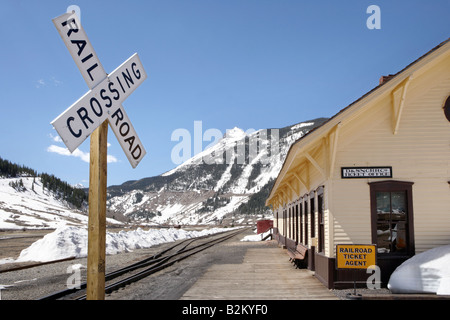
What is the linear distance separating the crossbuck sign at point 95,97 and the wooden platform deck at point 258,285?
7.07 m

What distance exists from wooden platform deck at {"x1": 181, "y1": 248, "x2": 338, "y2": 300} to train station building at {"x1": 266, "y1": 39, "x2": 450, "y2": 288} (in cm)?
90

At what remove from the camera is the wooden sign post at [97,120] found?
3.08 metres

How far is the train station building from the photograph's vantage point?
36.0 feet

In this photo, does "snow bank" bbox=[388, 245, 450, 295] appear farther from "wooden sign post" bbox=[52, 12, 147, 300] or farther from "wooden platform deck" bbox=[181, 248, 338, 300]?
"wooden sign post" bbox=[52, 12, 147, 300]

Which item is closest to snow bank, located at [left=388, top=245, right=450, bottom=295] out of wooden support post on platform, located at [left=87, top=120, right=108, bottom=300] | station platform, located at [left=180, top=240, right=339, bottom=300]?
station platform, located at [left=180, top=240, right=339, bottom=300]

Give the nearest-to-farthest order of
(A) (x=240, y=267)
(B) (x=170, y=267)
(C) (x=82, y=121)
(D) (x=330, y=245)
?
(C) (x=82, y=121) < (D) (x=330, y=245) < (A) (x=240, y=267) < (B) (x=170, y=267)

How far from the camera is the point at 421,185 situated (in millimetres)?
11195

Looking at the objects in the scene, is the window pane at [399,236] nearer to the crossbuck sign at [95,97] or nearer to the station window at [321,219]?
the station window at [321,219]

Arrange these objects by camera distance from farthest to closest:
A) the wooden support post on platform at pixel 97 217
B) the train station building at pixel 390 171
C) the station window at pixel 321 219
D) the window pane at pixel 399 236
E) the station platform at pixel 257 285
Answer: the station window at pixel 321 219
the window pane at pixel 399 236
the train station building at pixel 390 171
the station platform at pixel 257 285
the wooden support post on platform at pixel 97 217

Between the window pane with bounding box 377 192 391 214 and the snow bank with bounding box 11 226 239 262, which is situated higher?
the window pane with bounding box 377 192 391 214

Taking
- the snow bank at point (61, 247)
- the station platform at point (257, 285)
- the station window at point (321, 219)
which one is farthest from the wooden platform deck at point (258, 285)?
the snow bank at point (61, 247)
